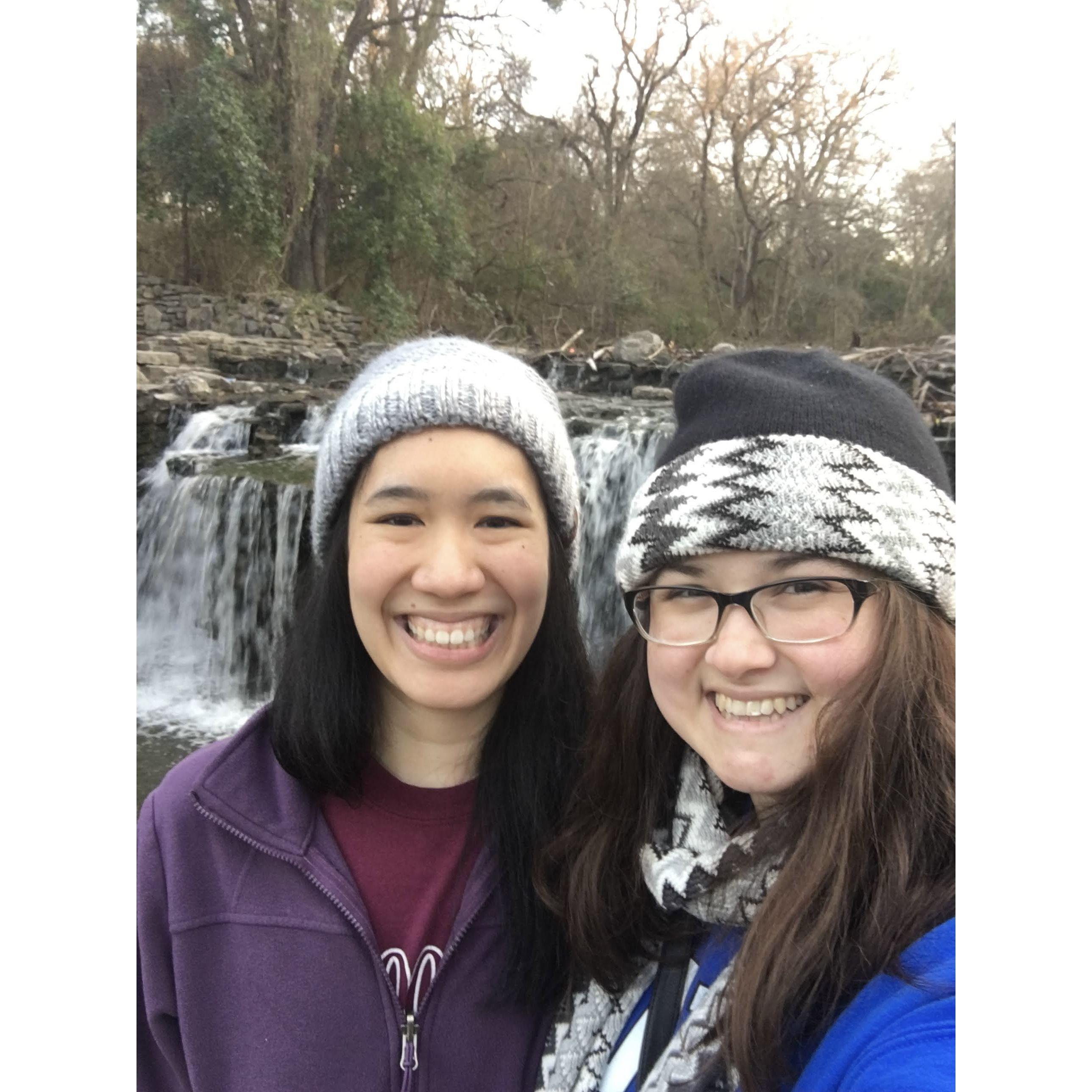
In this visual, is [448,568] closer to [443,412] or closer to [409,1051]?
[443,412]

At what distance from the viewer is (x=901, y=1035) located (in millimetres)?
558

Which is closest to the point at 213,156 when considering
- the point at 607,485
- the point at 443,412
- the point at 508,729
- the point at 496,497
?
the point at 443,412

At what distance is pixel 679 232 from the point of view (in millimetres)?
5770

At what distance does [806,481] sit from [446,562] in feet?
1.43

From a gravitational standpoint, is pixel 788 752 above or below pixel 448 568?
below

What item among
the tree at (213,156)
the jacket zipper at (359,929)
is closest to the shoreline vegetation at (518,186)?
the tree at (213,156)

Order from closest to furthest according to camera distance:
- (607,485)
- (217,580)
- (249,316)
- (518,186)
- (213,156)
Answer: (213,156) → (217,580) → (607,485) → (249,316) → (518,186)

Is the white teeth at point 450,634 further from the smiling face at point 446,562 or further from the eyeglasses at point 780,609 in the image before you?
the eyeglasses at point 780,609

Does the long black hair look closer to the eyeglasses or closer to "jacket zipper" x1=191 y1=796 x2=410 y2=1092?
"jacket zipper" x1=191 y1=796 x2=410 y2=1092

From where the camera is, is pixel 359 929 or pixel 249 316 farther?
pixel 249 316

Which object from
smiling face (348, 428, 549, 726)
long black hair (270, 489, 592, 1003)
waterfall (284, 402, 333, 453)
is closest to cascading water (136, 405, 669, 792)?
waterfall (284, 402, 333, 453)

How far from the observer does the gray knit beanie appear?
0.97 metres
